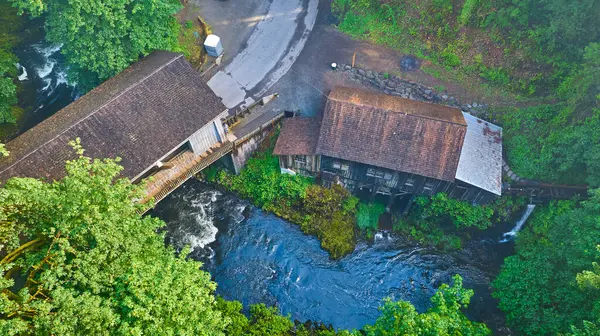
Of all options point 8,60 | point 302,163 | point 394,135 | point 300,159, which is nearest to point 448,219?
point 394,135

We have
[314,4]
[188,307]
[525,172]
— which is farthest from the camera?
[314,4]

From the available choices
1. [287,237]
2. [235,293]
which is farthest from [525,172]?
[235,293]

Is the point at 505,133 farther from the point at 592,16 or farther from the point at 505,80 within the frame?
the point at 592,16

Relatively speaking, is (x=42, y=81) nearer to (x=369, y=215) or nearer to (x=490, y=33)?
(x=369, y=215)

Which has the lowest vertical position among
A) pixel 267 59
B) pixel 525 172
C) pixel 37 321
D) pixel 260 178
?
pixel 260 178

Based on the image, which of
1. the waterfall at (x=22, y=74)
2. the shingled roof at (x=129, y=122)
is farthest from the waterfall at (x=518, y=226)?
the waterfall at (x=22, y=74)
